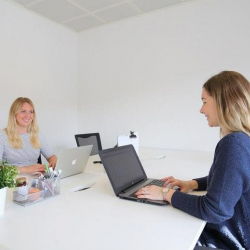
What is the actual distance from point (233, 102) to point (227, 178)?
0.32 m

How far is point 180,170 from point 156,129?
4.77 feet

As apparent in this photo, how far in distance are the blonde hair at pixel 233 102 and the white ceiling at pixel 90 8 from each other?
2.40 m

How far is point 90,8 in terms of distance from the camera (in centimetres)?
306

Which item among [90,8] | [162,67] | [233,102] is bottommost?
[233,102]

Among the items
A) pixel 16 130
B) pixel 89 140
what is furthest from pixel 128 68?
pixel 16 130

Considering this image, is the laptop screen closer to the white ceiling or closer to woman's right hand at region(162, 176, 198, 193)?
woman's right hand at region(162, 176, 198, 193)

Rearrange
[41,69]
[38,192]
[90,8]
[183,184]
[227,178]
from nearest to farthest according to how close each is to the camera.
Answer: [227,178]
[38,192]
[183,184]
[90,8]
[41,69]

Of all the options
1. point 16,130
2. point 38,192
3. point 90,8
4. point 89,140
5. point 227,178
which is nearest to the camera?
point 227,178

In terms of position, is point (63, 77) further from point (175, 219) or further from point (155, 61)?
point (175, 219)

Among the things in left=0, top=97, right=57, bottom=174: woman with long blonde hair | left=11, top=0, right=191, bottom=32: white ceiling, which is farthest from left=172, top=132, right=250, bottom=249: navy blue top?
left=11, top=0, right=191, bottom=32: white ceiling

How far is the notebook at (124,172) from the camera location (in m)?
1.15

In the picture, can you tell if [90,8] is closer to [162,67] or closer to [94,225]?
[162,67]

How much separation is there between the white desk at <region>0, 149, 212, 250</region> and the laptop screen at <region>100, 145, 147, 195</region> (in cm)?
9

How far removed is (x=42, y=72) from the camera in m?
3.32
